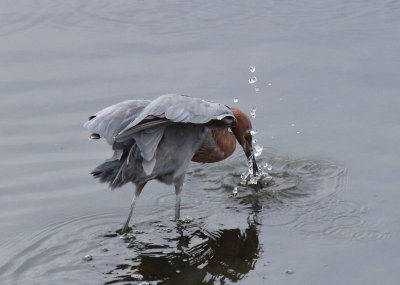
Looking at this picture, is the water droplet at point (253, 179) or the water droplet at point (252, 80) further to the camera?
the water droplet at point (252, 80)

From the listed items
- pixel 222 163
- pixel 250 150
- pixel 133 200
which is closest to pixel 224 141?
pixel 250 150

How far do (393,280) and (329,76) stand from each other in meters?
3.91

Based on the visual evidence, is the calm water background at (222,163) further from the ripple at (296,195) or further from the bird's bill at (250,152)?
the bird's bill at (250,152)

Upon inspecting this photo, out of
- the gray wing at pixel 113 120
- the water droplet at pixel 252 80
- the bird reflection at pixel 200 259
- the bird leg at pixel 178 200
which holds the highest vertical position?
the gray wing at pixel 113 120

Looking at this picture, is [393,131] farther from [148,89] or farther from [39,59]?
[39,59]

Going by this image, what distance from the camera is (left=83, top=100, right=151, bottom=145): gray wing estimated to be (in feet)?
21.3

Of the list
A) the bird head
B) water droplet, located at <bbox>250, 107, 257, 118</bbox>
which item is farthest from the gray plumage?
water droplet, located at <bbox>250, 107, 257, 118</bbox>

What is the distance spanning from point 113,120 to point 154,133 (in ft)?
1.05

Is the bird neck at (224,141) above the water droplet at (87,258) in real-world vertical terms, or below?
above

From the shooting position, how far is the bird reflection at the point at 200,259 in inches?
250

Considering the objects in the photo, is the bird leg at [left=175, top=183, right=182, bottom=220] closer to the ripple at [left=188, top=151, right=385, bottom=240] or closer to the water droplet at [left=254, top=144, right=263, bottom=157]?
the ripple at [left=188, top=151, right=385, bottom=240]

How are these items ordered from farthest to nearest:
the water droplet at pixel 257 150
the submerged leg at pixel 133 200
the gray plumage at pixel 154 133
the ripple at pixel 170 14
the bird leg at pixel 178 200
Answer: the ripple at pixel 170 14
the water droplet at pixel 257 150
the bird leg at pixel 178 200
the submerged leg at pixel 133 200
the gray plumage at pixel 154 133

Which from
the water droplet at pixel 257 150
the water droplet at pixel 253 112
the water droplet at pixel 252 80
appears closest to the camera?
the water droplet at pixel 257 150

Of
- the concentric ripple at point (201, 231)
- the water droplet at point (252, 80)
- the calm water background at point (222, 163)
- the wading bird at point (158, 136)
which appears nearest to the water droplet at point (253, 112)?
the calm water background at point (222, 163)
